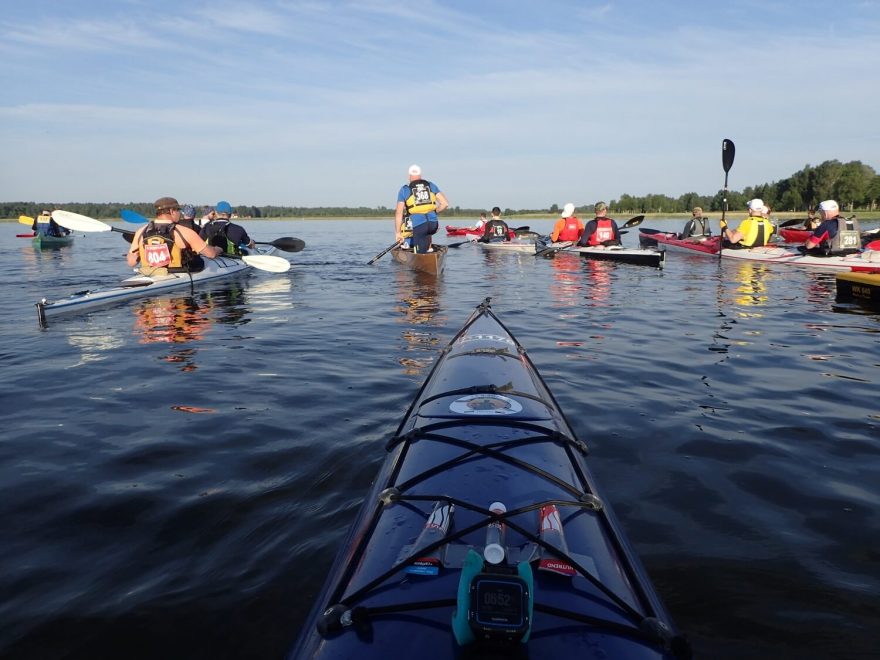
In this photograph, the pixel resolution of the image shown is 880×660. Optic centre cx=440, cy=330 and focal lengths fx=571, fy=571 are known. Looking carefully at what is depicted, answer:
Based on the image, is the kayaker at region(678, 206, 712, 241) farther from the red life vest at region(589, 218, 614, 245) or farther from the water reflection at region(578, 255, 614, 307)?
the water reflection at region(578, 255, 614, 307)

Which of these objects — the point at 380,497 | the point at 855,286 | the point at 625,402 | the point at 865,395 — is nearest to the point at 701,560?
the point at 380,497

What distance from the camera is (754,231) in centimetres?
1719

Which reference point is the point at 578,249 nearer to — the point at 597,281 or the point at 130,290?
the point at 597,281

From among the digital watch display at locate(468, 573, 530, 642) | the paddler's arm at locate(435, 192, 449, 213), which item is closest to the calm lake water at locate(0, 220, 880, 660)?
the digital watch display at locate(468, 573, 530, 642)

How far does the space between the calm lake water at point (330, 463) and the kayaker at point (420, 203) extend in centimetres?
509

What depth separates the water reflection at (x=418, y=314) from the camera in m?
6.91

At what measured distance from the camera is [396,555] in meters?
2.12

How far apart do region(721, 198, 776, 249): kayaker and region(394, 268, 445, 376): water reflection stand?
9765mm

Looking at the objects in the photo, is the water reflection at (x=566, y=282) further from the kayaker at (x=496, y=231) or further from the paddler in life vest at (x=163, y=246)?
the paddler in life vest at (x=163, y=246)

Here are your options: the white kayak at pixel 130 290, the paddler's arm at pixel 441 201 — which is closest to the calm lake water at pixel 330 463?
the white kayak at pixel 130 290

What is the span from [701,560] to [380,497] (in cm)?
179

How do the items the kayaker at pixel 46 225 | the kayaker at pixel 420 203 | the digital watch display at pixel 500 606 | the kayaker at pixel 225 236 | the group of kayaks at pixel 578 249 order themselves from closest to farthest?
the digital watch display at pixel 500 606
the kayaker at pixel 420 203
the kayaker at pixel 225 236
the group of kayaks at pixel 578 249
the kayaker at pixel 46 225

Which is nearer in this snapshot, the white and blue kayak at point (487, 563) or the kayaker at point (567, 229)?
the white and blue kayak at point (487, 563)

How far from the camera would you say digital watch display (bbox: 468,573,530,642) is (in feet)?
5.28
